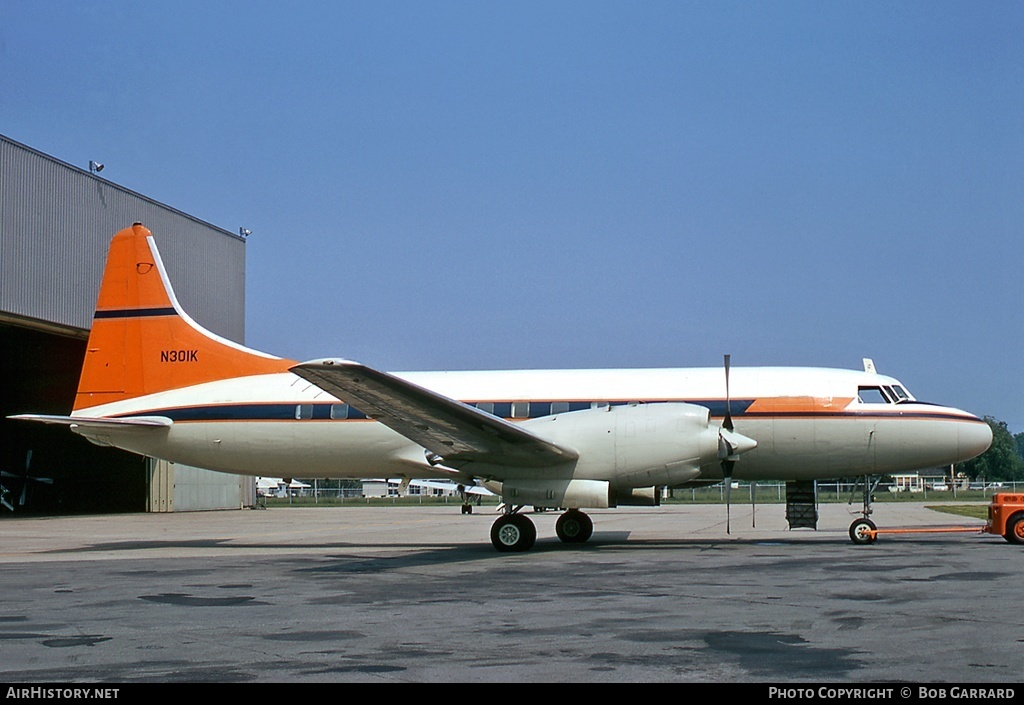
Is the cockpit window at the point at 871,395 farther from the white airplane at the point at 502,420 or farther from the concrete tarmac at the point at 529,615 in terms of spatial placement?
the concrete tarmac at the point at 529,615

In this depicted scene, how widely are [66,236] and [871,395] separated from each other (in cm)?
2941

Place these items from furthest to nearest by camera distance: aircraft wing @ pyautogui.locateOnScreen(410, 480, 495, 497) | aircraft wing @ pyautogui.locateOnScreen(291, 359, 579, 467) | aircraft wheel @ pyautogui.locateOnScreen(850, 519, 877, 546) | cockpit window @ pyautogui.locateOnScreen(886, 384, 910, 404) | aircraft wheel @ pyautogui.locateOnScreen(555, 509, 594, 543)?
aircraft wing @ pyautogui.locateOnScreen(410, 480, 495, 497) → aircraft wheel @ pyautogui.locateOnScreen(555, 509, 594, 543) → cockpit window @ pyautogui.locateOnScreen(886, 384, 910, 404) → aircraft wheel @ pyautogui.locateOnScreen(850, 519, 877, 546) → aircraft wing @ pyautogui.locateOnScreen(291, 359, 579, 467)

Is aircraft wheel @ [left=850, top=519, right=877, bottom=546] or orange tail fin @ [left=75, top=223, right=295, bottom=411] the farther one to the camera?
orange tail fin @ [left=75, top=223, right=295, bottom=411]

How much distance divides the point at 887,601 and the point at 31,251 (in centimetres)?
3291

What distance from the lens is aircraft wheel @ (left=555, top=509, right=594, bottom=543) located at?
68.9ft

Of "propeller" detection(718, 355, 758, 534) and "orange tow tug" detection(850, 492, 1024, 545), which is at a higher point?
"propeller" detection(718, 355, 758, 534)

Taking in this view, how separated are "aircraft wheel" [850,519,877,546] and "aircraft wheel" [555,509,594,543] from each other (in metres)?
5.15

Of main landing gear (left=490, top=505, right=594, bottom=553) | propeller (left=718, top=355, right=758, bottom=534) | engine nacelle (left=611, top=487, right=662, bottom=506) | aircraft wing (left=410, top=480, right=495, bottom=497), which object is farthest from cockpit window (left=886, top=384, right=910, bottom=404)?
aircraft wing (left=410, top=480, right=495, bottom=497)

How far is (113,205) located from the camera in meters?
40.0

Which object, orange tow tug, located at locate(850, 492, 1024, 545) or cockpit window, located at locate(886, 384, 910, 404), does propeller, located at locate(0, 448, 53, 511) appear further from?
cockpit window, located at locate(886, 384, 910, 404)

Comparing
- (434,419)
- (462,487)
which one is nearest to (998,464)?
(462,487)

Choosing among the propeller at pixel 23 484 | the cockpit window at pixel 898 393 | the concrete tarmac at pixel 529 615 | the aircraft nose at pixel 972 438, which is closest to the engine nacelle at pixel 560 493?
the concrete tarmac at pixel 529 615

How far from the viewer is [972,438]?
20.3 metres

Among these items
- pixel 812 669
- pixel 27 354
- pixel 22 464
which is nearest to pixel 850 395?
pixel 812 669
